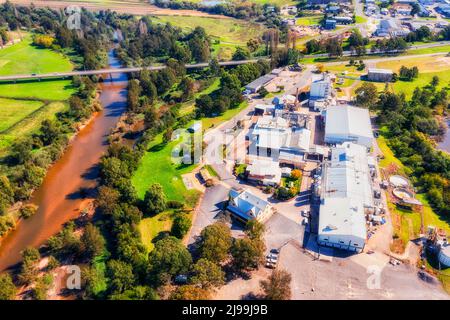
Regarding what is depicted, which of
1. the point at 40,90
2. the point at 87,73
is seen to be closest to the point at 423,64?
the point at 87,73

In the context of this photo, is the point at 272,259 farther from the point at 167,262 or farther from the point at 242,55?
the point at 242,55

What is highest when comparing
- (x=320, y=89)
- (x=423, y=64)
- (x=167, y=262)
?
(x=423, y=64)

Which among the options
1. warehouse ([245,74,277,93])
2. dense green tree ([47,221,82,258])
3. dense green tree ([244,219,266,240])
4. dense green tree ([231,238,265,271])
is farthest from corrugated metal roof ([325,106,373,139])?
dense green tree ([47,221,82,258])

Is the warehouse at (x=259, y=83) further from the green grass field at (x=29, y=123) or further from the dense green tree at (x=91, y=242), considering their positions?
the dense green tree at (x=91, y=242)

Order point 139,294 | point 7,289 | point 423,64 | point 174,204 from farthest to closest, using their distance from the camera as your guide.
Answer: point 423,64, point 174,204, point 7,289, point 139,294

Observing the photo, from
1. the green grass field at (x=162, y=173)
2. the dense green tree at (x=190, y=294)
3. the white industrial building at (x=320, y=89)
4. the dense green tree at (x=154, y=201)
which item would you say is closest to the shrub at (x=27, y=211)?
the green grass field at (x=162, y=173)

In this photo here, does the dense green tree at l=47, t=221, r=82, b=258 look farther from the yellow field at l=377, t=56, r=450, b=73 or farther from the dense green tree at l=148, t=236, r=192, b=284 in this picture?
the yellow field at l=377, t=56, r=450, b=73

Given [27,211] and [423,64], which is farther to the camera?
[423,64]
